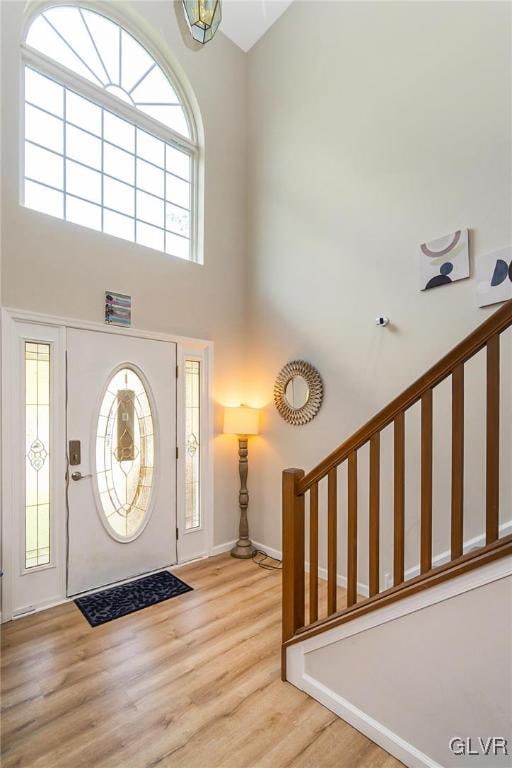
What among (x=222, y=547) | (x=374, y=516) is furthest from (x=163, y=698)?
(x=222, y=547)

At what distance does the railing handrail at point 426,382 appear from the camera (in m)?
1.38

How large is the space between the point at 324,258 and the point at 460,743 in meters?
3.14

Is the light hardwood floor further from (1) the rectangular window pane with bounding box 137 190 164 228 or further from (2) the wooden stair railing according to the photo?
(1) the rectangular window pane with bounding box 137 190 164 228

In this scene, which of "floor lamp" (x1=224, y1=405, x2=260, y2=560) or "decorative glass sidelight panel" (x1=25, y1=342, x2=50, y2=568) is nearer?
"decorative glass sidelight panel" (x1=25, y1=342, x2=50, y2=568)

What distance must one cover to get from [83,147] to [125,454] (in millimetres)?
2551

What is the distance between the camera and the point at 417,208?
2795 millimetres

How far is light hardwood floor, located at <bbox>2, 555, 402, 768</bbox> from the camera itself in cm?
163

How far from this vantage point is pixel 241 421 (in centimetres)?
377

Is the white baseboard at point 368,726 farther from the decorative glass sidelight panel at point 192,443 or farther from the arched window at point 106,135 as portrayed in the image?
the arched window at point 106,135

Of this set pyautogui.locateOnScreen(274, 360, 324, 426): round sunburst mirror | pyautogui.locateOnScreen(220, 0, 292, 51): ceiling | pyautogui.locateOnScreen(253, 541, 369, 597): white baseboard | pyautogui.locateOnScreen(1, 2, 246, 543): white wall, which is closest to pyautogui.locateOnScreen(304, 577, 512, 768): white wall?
pyautogui.locateOnScreen(253, 541, 369, 597): white baseboard

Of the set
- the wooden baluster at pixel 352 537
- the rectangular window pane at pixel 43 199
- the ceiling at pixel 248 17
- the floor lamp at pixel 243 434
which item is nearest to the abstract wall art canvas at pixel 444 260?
the wooden baluster at pixel 352 537

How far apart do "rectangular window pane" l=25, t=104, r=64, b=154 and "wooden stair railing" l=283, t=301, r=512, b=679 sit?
3047mm

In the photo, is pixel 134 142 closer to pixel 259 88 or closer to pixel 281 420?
pixel 259 88

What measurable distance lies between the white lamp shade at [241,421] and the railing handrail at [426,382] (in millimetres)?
1793
